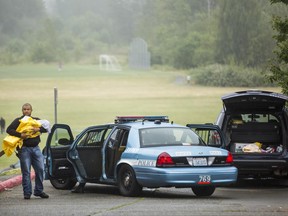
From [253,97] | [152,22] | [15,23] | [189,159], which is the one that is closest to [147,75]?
[152,22]

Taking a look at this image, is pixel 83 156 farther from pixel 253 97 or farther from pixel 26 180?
pixel 253 97

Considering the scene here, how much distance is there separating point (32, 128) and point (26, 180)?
0.90 meters

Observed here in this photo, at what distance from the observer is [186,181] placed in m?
17.3

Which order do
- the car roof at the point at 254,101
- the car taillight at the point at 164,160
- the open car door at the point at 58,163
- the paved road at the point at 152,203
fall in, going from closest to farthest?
the paved road at the point at 152,203, the car taillight at the point at 164,160, the open car door at the point at 58,163, the car roof at the point at 254,101

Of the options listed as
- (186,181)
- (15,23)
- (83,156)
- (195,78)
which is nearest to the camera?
(186,181)

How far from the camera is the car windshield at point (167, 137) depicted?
1817 centimetres

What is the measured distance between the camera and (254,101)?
2112 cm

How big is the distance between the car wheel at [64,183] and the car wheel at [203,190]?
2.98 m

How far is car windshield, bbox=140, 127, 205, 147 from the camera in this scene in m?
18.2

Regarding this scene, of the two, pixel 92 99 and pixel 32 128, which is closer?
pixel 32 128

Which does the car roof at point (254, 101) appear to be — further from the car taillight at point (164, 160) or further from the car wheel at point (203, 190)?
the car taillight at point (164, 160)

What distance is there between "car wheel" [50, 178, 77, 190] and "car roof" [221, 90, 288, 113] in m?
3.38

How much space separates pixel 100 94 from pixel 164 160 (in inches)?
1530

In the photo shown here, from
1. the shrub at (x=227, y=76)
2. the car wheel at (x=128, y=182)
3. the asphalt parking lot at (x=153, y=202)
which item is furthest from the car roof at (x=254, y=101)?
the shrub at (x=227, y=76)
